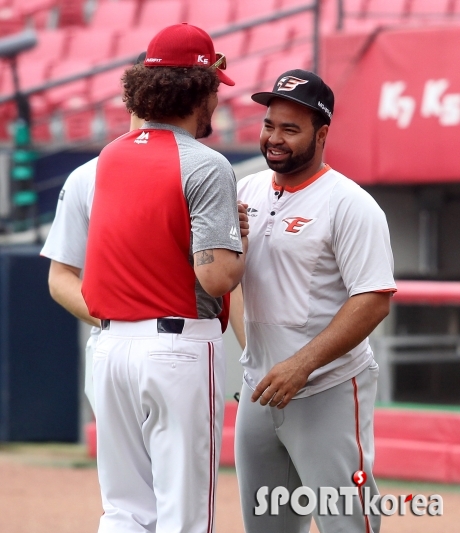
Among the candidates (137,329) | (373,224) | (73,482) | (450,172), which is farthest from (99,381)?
(450,172)

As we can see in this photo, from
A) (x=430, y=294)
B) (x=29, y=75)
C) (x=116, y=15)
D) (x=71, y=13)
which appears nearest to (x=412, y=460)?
(x=430, y=294)

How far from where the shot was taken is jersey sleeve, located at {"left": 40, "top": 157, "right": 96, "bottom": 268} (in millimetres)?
3695

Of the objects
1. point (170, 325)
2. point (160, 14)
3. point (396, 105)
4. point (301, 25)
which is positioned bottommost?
point (170, 325)

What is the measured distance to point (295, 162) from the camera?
3.02 meters

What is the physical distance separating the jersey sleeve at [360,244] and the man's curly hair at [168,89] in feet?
1.67

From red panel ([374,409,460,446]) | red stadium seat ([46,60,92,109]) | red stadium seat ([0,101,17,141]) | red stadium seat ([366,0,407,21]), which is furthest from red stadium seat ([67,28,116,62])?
red panel ([374,409,460,446])

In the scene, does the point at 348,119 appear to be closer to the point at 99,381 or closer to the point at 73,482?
the point at 73,482

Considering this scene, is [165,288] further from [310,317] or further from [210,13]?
[210,13]

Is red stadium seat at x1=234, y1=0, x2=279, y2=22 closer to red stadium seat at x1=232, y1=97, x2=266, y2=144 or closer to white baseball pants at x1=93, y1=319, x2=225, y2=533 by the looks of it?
red stadium seat at x1=232, y1=97, x2=266, y2=144

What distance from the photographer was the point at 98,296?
2.88 meters

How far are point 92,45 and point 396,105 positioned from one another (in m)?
6.16

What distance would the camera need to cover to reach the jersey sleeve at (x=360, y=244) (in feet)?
9.56

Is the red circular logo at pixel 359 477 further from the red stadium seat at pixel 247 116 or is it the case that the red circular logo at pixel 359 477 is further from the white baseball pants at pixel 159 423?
the red stadium seat at pixel 247 116

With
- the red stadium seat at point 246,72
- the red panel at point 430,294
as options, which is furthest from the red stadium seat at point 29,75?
the red panel at point 430,294
